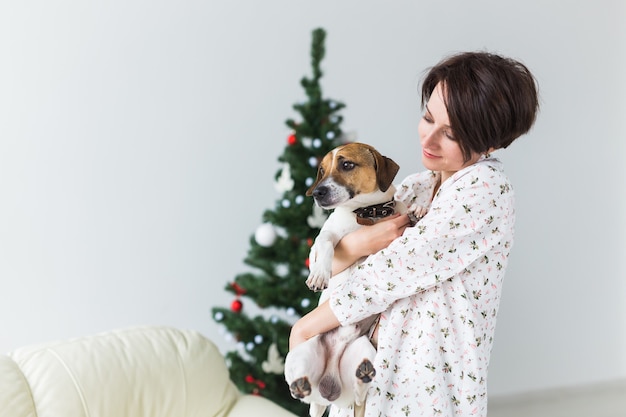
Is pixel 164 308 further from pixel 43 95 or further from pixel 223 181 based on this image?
pixel 43 95

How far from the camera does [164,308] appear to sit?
3283 millimetres

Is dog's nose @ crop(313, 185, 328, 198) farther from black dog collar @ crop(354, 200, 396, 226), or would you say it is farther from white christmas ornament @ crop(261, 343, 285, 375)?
white christmas ornament @ crop(261, 343, 285, 375)

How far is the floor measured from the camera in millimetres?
3926

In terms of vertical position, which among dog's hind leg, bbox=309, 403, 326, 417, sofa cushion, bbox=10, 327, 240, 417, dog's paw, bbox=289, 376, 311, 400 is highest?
dog's paw, bbox=289, 376, 311, 400

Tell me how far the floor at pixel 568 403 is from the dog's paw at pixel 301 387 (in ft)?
9.03

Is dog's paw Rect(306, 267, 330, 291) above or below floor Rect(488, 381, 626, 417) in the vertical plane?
above

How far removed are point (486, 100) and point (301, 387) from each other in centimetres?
75

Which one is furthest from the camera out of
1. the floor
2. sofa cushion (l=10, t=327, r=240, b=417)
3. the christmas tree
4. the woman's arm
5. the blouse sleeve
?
the floor

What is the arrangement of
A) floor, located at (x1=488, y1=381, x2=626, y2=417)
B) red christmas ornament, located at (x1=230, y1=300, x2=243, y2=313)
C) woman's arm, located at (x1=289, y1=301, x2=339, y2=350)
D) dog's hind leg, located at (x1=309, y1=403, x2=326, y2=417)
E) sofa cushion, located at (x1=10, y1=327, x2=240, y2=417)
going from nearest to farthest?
1. woman's arm, located at (x1=289, y1=301, x2=339, y2=350)
2. dog's hind leg, located at (x1=309, y1=403, x2=326, y2=417)
3. sofa cushion, located at (x1=10, y1=327, x2=240, y2=417)
4. red christmas ornament, located at (x1=230, y1=300, x2=243, y2=313)
5. floor, located at (x1=488, y1=381, x2=626, y2=417)

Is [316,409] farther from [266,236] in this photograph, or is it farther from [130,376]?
[266,236]

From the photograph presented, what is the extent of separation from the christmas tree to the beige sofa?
0.35 m

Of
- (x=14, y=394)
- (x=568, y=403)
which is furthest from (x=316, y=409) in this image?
(x=568, y=403)

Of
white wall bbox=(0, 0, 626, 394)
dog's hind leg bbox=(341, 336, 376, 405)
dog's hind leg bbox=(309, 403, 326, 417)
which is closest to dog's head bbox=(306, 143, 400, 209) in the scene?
dog's hind leg bbox=(341, 336, 376, 405)

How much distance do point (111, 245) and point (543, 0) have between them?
2.81m
